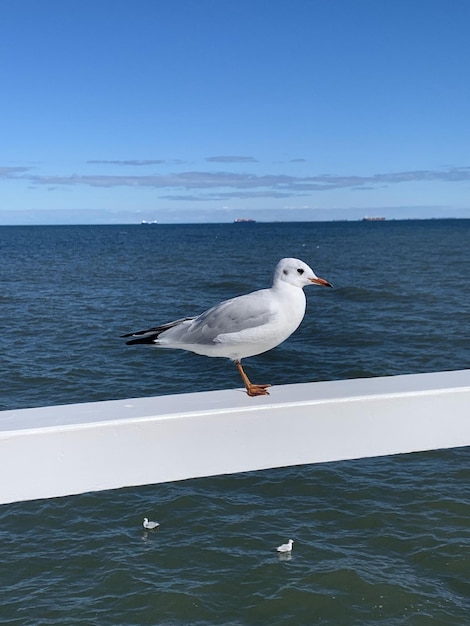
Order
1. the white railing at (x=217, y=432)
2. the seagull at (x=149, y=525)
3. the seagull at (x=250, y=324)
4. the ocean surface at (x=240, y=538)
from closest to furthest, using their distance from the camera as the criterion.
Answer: the white railing at (x=217, y=432) < the seagull at (x=250, y=324) < the ocean surface at (x=240, y=538) < the seagull at (x=149, y=525)

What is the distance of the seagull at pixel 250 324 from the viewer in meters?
2.05

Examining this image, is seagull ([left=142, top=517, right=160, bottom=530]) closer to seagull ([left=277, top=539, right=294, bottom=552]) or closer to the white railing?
seagull ([left=277, top=539, right=294, bottom=552])

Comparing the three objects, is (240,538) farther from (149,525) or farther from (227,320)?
(227,320)

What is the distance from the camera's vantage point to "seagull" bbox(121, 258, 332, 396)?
2051 mm

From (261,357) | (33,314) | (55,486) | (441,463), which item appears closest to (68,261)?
(33,314)

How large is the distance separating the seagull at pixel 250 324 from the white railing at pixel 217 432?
0.36 meters

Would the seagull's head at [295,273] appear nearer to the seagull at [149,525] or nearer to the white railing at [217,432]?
the white railing at [217,432]

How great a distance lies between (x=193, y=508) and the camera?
1034 centimetres

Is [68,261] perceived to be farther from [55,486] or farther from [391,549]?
→ [55,486]

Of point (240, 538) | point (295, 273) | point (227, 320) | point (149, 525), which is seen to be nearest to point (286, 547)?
point (240, 538)

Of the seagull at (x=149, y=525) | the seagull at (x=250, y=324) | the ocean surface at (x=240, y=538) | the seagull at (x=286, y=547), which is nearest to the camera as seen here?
the seagull at (x=250, y=324)

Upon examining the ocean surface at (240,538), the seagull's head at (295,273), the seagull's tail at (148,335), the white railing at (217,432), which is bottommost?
the ocean surface at (240,538)

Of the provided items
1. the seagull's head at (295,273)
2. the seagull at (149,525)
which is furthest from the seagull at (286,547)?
the seagull's head at (295,273)

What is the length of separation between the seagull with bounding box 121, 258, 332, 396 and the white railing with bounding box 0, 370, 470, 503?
1.18 feet
